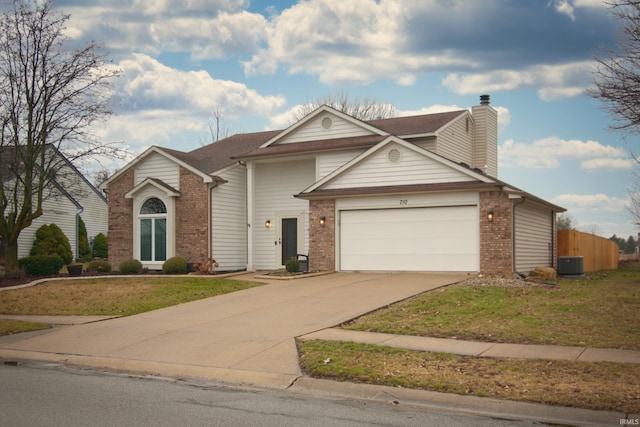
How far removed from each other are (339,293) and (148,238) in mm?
11997

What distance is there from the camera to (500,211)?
794 inches

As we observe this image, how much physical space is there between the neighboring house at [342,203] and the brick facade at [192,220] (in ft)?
0.14

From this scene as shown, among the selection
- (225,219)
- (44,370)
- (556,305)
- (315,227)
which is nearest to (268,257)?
(225,219)

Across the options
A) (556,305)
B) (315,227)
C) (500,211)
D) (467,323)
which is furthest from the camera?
(315,227)

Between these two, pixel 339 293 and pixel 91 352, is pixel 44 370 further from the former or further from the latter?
pixel 339 293

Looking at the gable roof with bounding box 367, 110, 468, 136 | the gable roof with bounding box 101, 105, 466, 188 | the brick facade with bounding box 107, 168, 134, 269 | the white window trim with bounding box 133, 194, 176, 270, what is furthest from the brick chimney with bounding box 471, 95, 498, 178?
the brick facade with bounding box 107, 168, 134, 269

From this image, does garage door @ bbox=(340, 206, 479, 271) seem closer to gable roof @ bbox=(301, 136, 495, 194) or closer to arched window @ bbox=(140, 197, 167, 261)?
gable roof @ bbox=(301, 136, 495, 194)

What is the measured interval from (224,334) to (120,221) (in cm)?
1621

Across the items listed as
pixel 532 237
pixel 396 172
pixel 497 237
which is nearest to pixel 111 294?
pixel 396 172

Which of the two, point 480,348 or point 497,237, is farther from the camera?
point 497,237

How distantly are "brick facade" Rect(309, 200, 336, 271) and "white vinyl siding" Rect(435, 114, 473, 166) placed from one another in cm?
513

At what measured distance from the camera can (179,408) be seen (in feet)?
24.8

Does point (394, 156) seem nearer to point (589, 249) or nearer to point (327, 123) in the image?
point (327, 123)

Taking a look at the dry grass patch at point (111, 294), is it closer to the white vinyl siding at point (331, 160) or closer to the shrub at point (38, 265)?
the shrub at point (38, 265)
